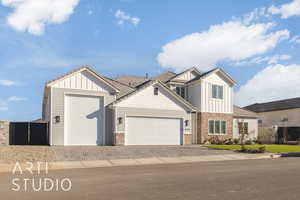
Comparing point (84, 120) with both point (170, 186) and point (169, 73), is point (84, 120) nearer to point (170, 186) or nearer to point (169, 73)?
point (169, 73)

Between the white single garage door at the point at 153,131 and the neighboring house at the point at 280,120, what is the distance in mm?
12895

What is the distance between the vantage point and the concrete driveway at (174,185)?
7.11m

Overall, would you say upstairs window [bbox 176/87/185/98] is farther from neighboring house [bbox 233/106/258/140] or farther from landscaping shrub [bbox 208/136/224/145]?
neighboring house [bbox 233/106/258/140]

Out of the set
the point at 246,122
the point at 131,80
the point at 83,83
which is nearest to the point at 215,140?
the point at 246,122

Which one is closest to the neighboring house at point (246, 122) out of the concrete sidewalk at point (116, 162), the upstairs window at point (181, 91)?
the upstairs window at point (181, 91)

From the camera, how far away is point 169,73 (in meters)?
33.3

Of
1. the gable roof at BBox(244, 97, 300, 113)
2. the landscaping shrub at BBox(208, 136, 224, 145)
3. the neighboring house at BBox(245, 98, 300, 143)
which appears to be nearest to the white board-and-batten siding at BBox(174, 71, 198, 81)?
the landscaping shrub at BBox(208, 136, 224, 145)

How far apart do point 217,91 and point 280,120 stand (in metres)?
18.8

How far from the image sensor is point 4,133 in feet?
77.6

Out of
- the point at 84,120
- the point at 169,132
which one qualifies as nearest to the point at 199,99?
the point at 169,132

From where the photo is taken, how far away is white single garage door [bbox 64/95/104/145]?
22578 millimetres

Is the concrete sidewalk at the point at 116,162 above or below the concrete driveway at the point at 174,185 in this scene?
below

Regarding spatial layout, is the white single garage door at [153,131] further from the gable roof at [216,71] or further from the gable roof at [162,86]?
the gable roof at [216,71]

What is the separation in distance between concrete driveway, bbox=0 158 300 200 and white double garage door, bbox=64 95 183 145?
1170 cm
